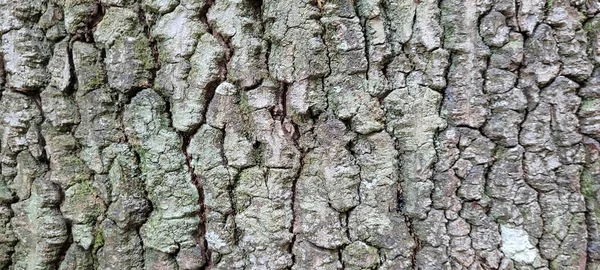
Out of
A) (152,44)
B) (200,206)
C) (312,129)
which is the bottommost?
(200,206)

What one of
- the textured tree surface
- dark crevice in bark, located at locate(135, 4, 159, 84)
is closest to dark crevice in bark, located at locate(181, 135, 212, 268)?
the textured tree surface

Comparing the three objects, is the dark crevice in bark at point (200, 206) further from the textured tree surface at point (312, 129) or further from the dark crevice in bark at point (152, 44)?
the dark crevice in bark at point (152, 44)

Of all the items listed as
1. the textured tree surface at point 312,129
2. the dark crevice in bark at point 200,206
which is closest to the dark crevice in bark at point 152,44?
the textured tree surface at point 312,129

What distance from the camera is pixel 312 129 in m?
1.01

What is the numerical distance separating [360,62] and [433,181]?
30cm

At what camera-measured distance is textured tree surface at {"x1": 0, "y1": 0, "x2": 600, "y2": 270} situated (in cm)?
95

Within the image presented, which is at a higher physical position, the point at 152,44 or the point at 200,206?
the point at 152,44

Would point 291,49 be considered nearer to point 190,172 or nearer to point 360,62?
point 360,62

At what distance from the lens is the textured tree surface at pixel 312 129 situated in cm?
95

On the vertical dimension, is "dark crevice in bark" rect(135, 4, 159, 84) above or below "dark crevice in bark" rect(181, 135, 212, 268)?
above

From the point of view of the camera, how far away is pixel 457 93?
961 mm

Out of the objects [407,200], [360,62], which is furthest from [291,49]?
[407,200]

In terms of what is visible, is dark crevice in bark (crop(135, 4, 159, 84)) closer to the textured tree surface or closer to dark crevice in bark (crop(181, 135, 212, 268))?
the textured tree surface

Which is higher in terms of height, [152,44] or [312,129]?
[152,44]
